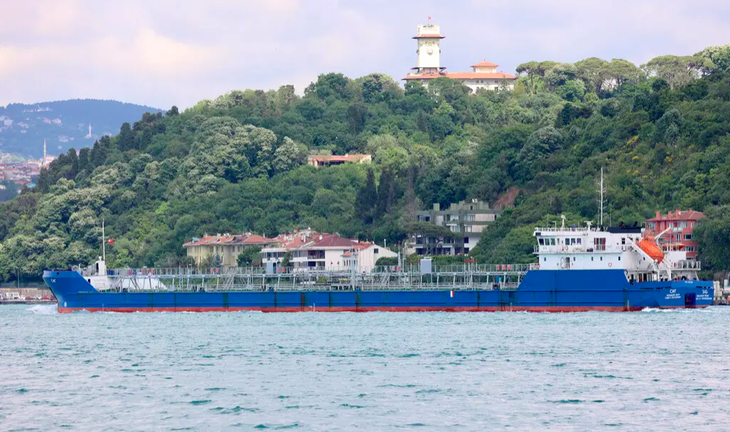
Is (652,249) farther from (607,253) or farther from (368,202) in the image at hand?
(368,202)

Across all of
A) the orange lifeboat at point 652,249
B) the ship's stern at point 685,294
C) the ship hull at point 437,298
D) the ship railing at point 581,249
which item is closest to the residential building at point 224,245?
the ship hull at point 437,298

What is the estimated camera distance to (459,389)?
36.9m

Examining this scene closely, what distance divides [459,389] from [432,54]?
14061cm

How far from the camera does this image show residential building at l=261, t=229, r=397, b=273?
98688mm

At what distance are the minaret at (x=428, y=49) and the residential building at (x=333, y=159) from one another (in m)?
34.8

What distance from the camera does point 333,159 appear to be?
142250 mm

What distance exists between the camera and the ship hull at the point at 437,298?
214 feet

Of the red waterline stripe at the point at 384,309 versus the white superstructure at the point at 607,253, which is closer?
the white superstructure at the point at 607,253

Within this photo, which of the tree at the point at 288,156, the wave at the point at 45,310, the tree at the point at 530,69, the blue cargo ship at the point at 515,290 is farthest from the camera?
the tree at the point at 530,69

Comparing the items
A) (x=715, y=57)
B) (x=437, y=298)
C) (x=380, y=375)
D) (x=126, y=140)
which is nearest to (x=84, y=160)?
(x=126, y=140)

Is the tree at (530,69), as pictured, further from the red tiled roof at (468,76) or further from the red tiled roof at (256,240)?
the red tiled roof at (256,240)

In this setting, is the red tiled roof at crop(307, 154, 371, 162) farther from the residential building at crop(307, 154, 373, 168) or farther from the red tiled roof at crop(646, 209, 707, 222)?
the red tiled roof at crop(646, 209, 707, 222)

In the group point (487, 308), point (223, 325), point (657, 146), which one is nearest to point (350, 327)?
point (223, 325)

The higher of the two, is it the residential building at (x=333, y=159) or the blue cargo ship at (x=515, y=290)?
the residential building at (x=333, y=159)
